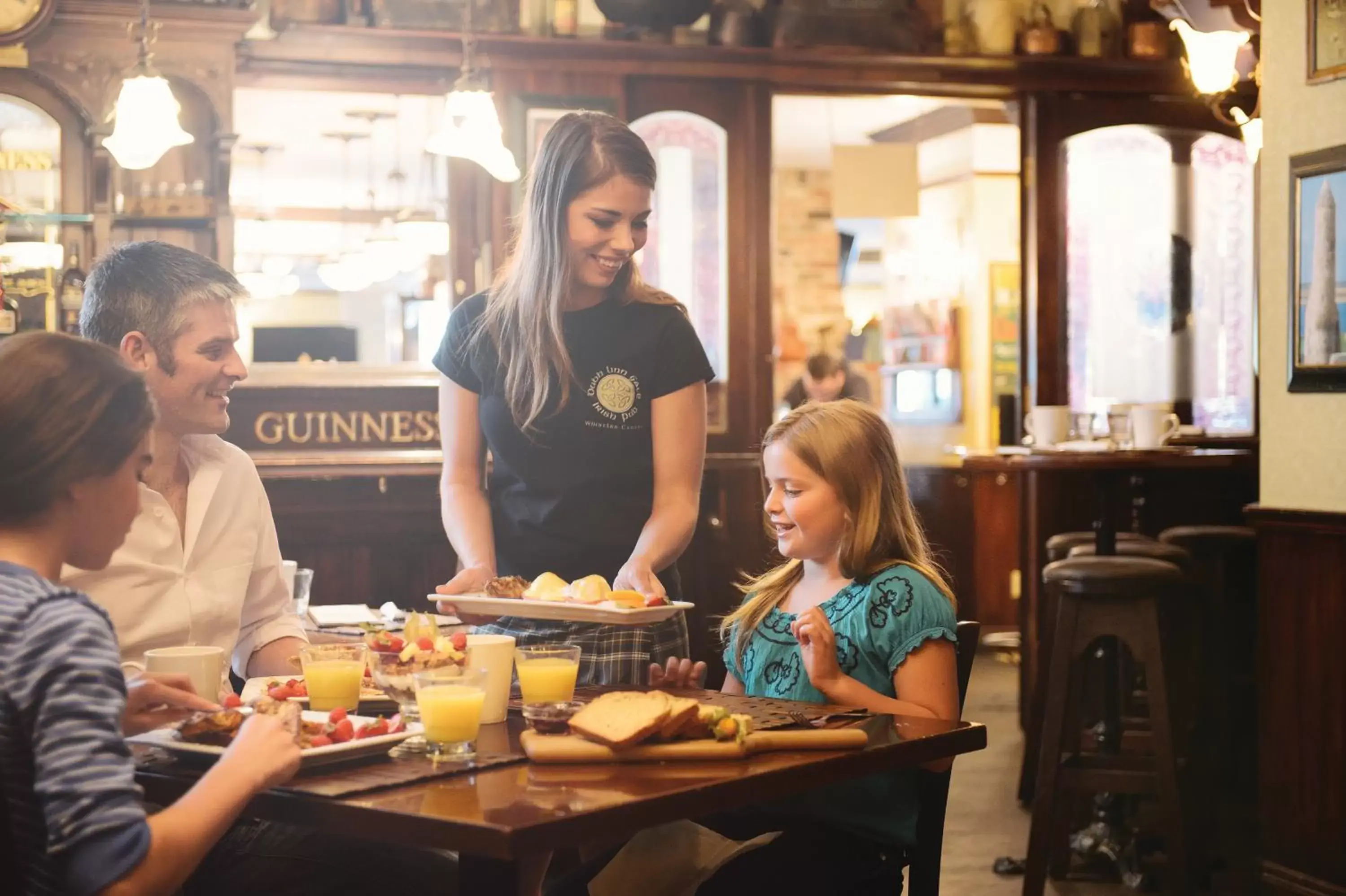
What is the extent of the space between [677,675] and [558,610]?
23 centimetres

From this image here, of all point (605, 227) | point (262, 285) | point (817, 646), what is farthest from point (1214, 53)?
point (262, 285)

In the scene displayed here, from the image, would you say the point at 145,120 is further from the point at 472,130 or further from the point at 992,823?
the point at 992,823

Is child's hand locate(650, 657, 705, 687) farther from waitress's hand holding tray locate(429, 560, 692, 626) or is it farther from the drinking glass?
the drinking glass

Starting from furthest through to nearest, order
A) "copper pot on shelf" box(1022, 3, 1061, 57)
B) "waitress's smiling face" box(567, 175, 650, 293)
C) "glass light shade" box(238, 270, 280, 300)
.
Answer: "glass light shade" box(238, 270, 280, 300) < "copper pot on shelf" box(1022, 3, 1061, 57) < "waitress's smiling face" box(567, 175, 650, 293)

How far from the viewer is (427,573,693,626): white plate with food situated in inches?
87.4

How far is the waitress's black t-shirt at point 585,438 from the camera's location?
266 cm

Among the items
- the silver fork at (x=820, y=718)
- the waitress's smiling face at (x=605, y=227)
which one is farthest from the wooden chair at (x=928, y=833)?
the waitress's smiling face at (x=605, y=227)

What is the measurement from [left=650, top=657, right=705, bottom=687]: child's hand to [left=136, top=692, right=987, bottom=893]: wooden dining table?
468mm

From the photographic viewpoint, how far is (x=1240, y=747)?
233 inches

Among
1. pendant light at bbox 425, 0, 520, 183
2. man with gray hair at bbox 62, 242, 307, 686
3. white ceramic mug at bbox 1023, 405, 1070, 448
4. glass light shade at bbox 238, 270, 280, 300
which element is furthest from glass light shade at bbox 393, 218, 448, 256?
man with gray hair at bbox 62, 242, 307, 686

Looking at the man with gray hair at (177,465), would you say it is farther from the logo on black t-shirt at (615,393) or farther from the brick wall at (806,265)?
the brick wall at (806,265)

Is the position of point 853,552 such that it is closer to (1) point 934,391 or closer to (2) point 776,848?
(2) point 776,848

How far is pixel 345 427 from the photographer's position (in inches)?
234

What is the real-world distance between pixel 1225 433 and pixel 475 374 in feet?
16.2
